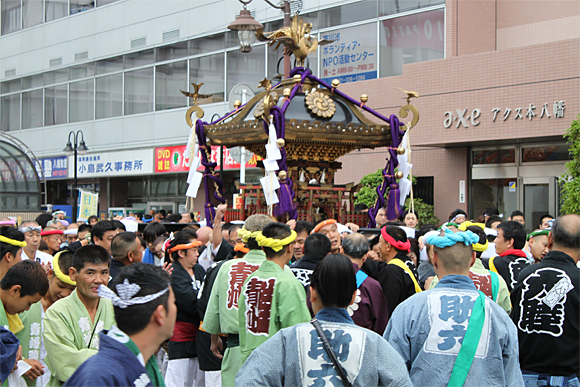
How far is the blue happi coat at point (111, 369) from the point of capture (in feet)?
7.12

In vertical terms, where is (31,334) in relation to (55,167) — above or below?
below

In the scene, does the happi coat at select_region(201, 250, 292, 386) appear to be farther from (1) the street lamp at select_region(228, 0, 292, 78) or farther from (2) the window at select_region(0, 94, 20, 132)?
(2) the window at select_region(0, 94, 20, 132)

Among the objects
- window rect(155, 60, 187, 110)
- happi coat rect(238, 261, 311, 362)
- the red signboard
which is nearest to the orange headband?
happi coat rect(238, 261, 311, 362)

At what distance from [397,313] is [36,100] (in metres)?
29.9

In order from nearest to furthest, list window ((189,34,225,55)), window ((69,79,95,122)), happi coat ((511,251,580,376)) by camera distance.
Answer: happi coat ((511,251,580,376)) < window ((189,34,225,55)) < window ((69,79,95,122))

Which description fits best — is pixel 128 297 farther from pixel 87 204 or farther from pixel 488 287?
pixel 87 204

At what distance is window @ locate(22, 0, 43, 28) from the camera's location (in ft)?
97.6

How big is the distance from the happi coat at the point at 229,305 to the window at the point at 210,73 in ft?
58.8

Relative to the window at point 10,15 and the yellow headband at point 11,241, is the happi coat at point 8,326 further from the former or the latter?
the window at point 10,15

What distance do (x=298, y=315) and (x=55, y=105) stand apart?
89.9 feet

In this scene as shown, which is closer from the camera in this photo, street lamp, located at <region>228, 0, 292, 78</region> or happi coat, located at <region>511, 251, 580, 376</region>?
happi coat, located at <region>511, 251, 580, 376</region>

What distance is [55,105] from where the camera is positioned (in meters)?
28.8

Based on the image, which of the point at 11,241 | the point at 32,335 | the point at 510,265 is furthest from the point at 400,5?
the point at 32,335

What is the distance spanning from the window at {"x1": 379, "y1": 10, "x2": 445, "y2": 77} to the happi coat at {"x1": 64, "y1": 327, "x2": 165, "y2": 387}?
1562 centimetres
